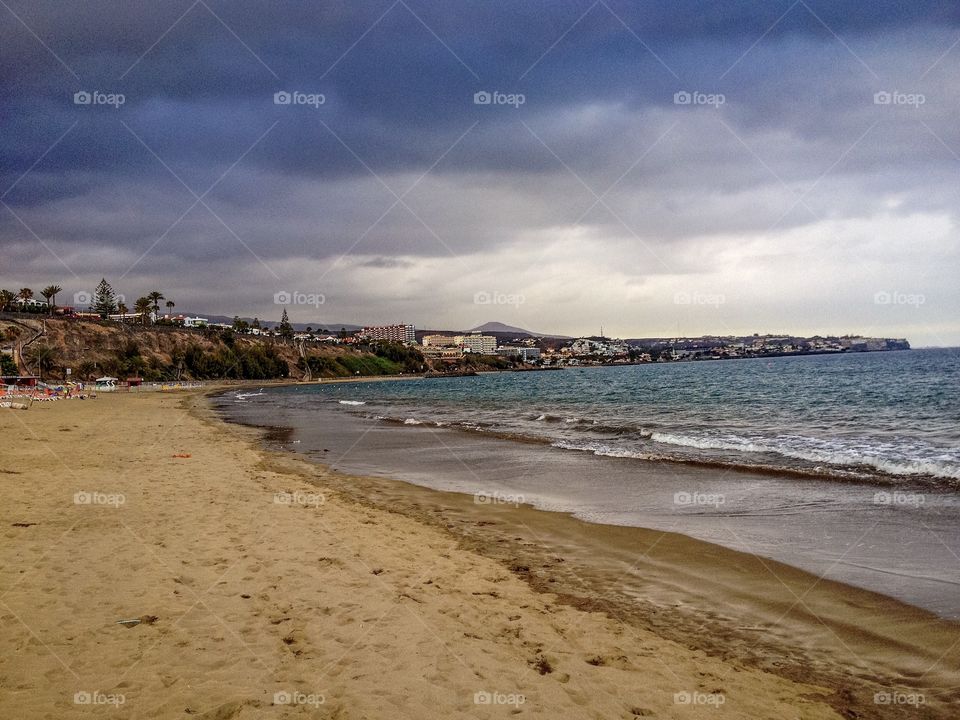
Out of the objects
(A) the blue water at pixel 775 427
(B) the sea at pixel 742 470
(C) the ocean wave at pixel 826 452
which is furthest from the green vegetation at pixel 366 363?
(C) the ocean wave at pixel 826 452

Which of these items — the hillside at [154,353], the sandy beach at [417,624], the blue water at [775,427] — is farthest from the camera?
the hillside at [154,353]

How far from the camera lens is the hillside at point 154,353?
8656 cm

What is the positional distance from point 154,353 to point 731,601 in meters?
124

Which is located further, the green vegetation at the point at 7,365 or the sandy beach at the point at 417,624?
the green vegetation at the point at 7,365

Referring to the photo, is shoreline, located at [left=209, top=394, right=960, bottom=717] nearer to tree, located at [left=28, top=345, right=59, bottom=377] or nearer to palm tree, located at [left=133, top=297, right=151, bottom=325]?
tree, located at [left=28, top=345, right=59, bottom=377]

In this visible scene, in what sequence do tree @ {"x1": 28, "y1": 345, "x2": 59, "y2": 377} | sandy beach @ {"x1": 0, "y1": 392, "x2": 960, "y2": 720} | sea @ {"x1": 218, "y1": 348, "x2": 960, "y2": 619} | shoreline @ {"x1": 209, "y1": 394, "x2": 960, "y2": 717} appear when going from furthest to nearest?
1. tree @ {"x1": 28, "y1": 345, "x2": 59, "y2": 377}
2. sea @ {"x1": 218, "y1": 348, "x2": 960, "y2": 619}
3. shoreline @ {"x1": 209, "y1": 394, "x2": 960, "y2": 717}
4. sandy beach @ {"x1": 0, "y1": 392, "x2": 960, "y2": 720}

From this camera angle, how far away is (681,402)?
42.7 m

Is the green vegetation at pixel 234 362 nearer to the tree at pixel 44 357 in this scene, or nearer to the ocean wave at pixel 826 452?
the tree at pixel 44 357

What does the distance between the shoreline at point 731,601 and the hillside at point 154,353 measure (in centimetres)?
8433

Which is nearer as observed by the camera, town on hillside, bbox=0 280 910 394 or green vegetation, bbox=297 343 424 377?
town on hillside, bbox=0 280 910 394

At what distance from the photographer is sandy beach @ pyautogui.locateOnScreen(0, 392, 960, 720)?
4648mm

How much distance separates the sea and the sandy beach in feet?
4.76

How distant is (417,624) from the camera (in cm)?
610

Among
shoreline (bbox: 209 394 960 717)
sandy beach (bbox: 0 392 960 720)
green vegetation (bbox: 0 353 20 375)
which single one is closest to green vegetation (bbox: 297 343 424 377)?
green vegetation (bbox: 0 353 20 375)
